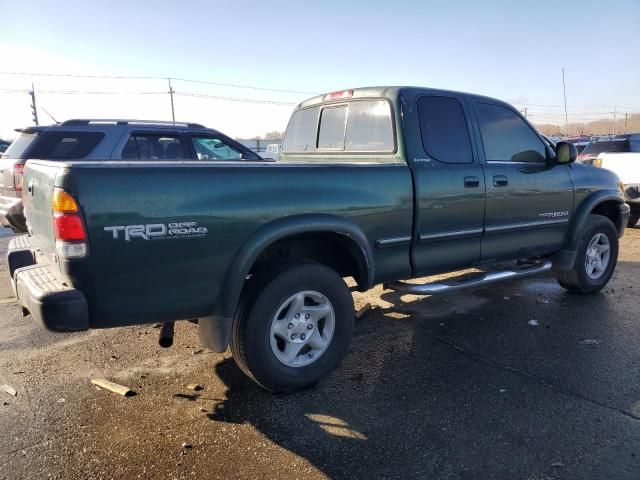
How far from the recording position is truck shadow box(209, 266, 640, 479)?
2.64 meters

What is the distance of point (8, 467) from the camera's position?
8.56ft

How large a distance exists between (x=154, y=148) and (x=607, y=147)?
9.67 meters

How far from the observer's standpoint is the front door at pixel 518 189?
4.39 metres

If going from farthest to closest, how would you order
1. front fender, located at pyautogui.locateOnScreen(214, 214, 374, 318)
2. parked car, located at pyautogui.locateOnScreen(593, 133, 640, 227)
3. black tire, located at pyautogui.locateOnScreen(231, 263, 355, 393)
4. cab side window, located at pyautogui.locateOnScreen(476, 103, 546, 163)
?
parked car, located at pyautogui.locateOnScreen(593, 133, 640, 227) → cab side window, located at pyautogui.locateOnScreen(476, 103, 546, 163) → black tire, located at pyautogui.locateOnScreen(231, 263, 355, 393) → front fender, located at pyautogui.locateOnScreen(214, 214, 374, 318)

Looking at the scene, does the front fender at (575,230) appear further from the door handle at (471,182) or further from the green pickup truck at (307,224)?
the door handle at (471,182)

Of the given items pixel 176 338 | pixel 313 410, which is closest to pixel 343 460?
pixel 313 410

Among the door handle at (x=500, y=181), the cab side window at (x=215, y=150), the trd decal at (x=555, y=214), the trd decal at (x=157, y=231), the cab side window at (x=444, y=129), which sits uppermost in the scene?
the cab side window at (x=215, y=150)

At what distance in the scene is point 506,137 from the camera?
15.3 ft

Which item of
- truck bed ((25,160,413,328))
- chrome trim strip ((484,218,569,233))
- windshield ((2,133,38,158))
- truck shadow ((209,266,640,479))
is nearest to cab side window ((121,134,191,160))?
windshield ((2,133,38,158))

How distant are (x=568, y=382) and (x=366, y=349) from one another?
59.0 inches

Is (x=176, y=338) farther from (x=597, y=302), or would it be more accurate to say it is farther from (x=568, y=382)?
(x=597, y=302)

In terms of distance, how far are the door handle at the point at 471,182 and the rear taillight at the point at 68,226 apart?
9.50ft

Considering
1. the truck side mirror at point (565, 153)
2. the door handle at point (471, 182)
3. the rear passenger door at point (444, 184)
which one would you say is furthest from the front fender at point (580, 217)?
the door handle at point (471, 182)

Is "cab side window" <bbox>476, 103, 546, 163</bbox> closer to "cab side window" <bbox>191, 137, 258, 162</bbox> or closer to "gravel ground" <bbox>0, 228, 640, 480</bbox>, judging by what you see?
Result: "gravel ground" <bbox>0, 228, 640, 480</bbox>
